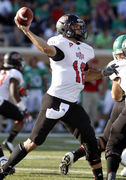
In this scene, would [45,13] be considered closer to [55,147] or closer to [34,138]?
[55,147]

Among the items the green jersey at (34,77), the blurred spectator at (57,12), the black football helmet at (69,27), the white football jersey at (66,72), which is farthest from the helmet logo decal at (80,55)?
the blurred spectator at (57,12)

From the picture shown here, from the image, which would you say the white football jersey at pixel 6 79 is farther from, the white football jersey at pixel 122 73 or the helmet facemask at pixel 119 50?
the white football jersey at pixel 122 73

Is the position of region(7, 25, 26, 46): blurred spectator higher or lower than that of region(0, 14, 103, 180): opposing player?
lower

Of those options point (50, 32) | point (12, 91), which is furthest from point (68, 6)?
point (12, 91)

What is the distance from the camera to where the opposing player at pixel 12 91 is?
303 inches

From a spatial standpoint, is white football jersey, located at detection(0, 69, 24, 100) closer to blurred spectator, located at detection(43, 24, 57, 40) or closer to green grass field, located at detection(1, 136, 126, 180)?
green grass field, located at detection(1, 136, 126, 180)

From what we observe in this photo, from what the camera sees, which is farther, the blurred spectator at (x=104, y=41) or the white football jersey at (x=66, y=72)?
the blurred spectator at (x=104, y=41)

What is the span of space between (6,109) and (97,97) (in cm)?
454

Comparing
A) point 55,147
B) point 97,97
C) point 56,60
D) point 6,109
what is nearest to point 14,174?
point 56,60

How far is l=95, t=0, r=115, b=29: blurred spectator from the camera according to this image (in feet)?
48.9

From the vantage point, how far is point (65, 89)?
16.2 ft

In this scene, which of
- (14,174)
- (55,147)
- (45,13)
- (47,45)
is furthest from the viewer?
(45,13)

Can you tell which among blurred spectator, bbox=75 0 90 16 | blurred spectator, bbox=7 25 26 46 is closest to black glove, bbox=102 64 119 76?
blurred spectator, bbox=7 25 26 46

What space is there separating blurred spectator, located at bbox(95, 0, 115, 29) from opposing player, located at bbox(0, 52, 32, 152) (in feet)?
23.4
